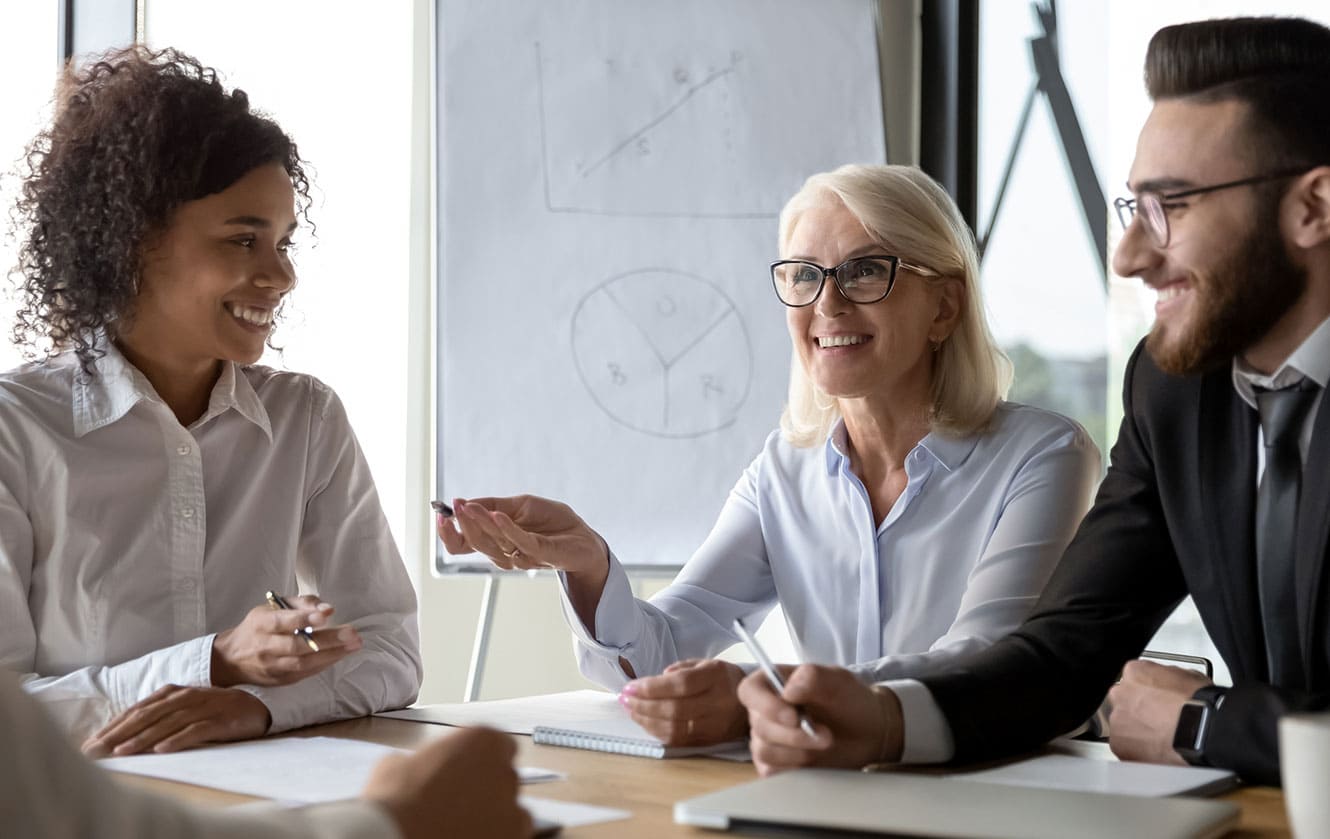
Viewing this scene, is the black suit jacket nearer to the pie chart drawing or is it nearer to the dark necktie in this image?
the dark necktie

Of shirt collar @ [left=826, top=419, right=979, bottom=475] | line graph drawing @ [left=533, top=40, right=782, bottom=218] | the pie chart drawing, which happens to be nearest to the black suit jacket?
shirt collar @ [left=826, top=419, right=979, bottom=475]

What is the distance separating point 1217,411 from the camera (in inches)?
63.5

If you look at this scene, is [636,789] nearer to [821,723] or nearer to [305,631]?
[821,723]

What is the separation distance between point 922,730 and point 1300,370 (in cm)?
66

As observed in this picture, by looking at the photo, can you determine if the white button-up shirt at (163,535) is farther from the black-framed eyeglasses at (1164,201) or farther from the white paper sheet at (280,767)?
the black-framed eyeglasses at (1164,201)

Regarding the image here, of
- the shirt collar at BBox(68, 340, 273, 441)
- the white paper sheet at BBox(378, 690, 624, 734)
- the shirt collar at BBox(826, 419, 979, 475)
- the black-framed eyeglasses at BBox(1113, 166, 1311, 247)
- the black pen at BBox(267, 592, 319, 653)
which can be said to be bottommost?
the white paper sheet at BBox(378, 690, 624, 734)

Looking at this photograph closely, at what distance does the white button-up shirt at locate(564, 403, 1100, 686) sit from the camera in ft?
6.46

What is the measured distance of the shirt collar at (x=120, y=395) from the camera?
1904 millimetres

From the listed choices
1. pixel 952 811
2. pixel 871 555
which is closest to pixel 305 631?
pixel 952 811

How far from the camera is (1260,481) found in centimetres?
156

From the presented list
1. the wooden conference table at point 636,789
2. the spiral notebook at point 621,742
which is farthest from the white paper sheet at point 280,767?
the spiral notebook at point 621,742

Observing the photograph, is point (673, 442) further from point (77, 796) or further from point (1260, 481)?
point (77, 796)

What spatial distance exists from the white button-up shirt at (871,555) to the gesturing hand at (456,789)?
1027mm

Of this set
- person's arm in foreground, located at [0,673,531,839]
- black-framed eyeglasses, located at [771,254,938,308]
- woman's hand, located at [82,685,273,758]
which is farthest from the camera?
black-framed eyeglasses, located at [771,254,938,308]
